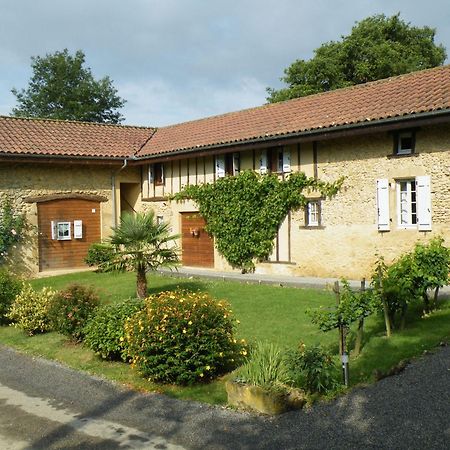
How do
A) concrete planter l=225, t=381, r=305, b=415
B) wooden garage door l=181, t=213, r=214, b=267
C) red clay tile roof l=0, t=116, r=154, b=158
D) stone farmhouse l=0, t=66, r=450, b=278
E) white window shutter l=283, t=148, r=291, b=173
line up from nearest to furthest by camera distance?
concrete planter l=225, t=381, r=305, b=415 → stone farmhouse l=0, t=66, r=450, b=278 → white window shutter l=283, t=148, r=291, b=173 → wooden garage door l=181, t=213, r=214, b=267 → red clay tile roof l=0, t=116, r=154, b=158

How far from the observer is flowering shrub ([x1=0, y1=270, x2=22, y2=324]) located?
12820 mm

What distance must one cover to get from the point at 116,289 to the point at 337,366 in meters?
9.73

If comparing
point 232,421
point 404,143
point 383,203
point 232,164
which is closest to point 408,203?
point 383,203

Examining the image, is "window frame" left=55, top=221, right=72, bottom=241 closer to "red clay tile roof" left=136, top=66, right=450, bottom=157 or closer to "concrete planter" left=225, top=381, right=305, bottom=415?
"red clay tile roof" left=136, top=66, right=450, bottom=157

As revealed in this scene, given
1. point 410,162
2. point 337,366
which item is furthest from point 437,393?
point 410,162

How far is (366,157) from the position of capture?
15305 mm

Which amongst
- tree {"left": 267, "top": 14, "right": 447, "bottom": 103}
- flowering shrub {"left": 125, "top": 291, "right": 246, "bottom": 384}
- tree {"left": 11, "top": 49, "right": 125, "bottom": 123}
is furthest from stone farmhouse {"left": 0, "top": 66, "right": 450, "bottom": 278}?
tree {"left": 11, "top": 49, "right": 125, "bottom": 123}

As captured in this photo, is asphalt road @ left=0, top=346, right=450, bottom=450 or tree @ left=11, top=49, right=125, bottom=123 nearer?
asphalt road @ left=0, top=346, right=450, bottom=450

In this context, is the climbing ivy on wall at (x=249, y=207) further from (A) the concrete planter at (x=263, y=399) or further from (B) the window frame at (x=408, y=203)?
(A) the concrete planter at (x=263, y=399)

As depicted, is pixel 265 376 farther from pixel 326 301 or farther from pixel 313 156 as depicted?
pixel 313 156

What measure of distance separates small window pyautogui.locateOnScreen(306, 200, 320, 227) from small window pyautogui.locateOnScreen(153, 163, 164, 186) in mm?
7284

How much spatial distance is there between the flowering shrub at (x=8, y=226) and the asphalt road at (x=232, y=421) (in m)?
12.8

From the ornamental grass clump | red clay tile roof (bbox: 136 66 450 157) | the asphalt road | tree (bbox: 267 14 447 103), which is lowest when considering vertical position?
the asphalt road

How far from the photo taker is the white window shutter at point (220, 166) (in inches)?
759
